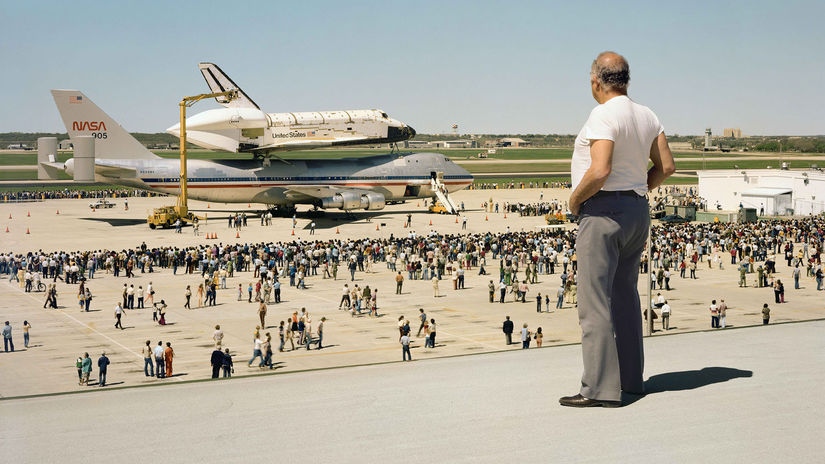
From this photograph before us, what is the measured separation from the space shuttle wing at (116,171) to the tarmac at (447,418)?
194ft

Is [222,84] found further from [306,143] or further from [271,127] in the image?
[306,143]

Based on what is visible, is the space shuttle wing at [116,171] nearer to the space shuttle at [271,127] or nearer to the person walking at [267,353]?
the space shuttle at [271,127]

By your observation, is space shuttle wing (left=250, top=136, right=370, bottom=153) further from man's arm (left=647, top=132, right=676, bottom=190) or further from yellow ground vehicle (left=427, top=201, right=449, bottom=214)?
man's arm (left=647, top=132, right=676, bottom=190)

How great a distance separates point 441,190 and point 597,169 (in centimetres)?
6560

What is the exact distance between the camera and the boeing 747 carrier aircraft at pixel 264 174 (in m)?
64.5

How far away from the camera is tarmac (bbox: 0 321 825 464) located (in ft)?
20.4

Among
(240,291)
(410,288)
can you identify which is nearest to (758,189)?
(410,288)

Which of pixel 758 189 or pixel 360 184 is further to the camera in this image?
pixel 758 189

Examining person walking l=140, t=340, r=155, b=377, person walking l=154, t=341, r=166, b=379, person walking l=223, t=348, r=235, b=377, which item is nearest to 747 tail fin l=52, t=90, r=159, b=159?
person walking l=140, t=340, r=155, b=377

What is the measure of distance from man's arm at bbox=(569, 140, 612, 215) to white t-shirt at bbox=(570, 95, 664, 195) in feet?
0.25

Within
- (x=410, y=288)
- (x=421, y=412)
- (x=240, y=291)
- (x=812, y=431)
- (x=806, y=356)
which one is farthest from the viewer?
(x=410, y=288)

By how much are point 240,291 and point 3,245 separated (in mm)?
25762

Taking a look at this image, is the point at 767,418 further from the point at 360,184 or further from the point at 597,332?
the point at 360,184

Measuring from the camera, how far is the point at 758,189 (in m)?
79.6
